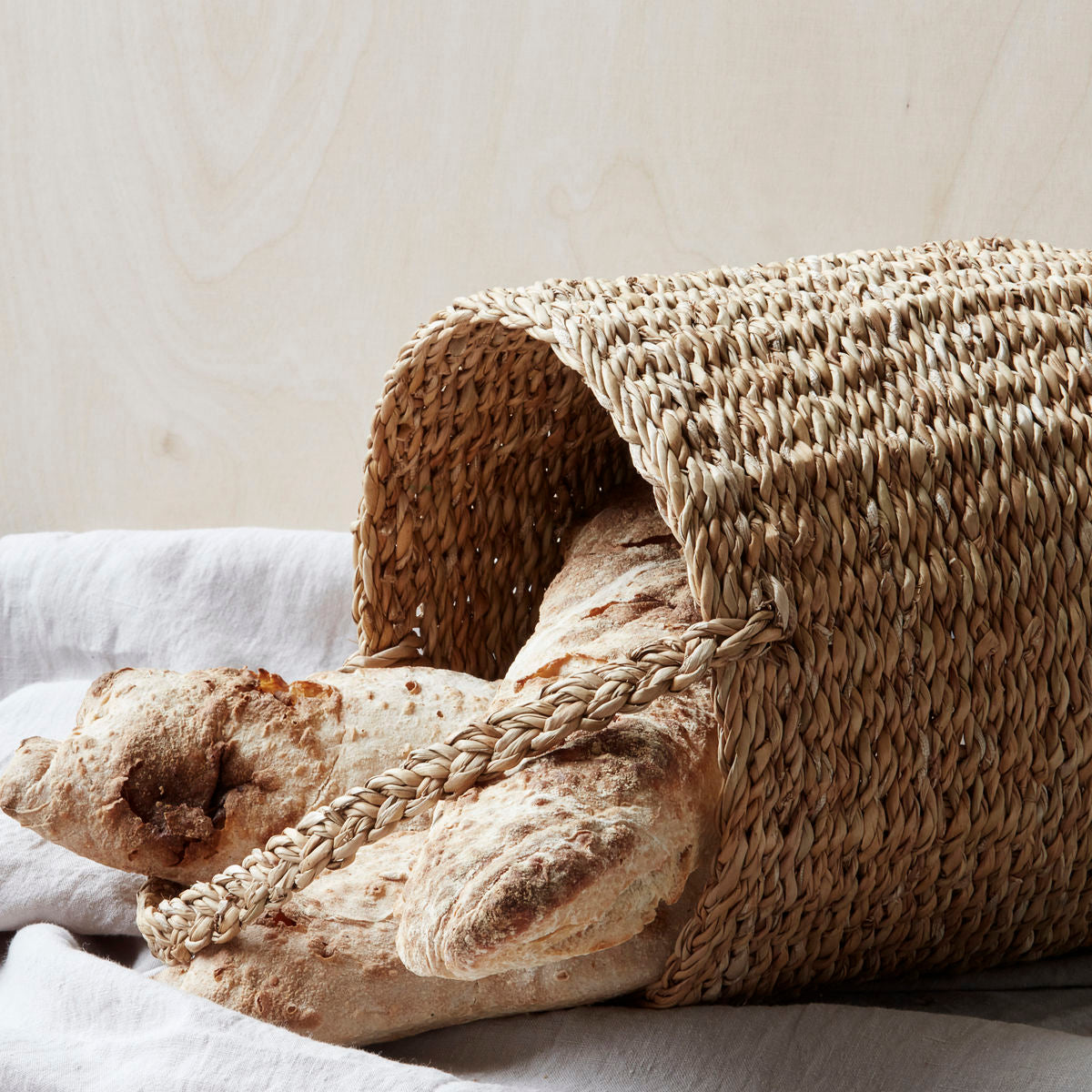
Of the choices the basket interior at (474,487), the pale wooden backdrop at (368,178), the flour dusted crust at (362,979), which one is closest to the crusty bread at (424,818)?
the flour dusted crust at (362,979)

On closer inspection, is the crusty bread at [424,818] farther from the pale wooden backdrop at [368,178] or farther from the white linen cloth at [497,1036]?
the pale wooden backdrop at [368,178]

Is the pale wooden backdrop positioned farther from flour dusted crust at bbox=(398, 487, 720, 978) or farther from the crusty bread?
flour dusted crust at bbox=(398, 487, 720, 978)

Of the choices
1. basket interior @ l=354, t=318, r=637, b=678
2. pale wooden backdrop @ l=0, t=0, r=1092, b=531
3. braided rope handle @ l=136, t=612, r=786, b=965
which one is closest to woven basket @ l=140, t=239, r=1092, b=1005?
braided rope handle @ l=136, t=612, r=786, b=965

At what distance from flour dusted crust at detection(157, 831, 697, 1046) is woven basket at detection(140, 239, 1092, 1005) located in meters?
0.03

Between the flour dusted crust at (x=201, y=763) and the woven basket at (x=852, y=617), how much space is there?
0.21 feet

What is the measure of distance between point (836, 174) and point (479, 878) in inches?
43.6

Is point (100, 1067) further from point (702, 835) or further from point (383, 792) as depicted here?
point (702, 835)

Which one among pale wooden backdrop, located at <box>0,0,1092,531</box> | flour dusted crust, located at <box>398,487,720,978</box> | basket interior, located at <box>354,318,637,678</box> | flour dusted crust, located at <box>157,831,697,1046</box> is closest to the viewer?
flour dusted crust, located at <box>398,487,720,978</box>

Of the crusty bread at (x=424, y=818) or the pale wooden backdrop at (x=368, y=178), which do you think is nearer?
the crusty bread at (x=424, y=818)

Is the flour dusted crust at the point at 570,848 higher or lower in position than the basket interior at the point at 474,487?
lower

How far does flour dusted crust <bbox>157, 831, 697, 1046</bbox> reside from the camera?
786mm

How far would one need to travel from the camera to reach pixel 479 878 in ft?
2.13

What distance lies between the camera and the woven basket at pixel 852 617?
0.72 meters

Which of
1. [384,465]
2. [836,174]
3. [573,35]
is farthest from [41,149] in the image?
[836,174]
